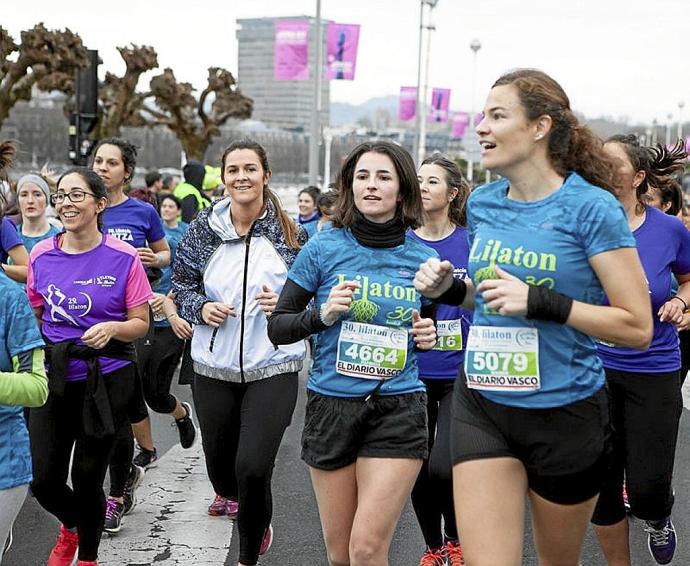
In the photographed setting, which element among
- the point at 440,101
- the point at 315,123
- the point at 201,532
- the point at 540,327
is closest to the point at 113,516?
the point at 201,532

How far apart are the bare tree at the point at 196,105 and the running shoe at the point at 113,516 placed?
32679 millimetres

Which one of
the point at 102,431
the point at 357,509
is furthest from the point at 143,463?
the point at 357,509

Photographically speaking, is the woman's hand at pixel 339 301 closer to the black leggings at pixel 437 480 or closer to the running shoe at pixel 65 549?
the black leggings at pixel 437 480

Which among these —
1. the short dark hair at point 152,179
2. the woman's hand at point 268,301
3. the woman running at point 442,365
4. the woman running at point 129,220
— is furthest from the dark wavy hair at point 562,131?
the short dark hair at point 152,179

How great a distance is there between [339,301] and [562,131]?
1.01 meters

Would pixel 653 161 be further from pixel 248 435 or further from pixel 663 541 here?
pixel 248 435

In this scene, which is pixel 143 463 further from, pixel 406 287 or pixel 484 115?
pixel 484 115

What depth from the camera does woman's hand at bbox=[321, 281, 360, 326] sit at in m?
3.88

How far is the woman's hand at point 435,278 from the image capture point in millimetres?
3578

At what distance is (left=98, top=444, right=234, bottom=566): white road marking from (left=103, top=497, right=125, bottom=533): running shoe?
34 millimetres

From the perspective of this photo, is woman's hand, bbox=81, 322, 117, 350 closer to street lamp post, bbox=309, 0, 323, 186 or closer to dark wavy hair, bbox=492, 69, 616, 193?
dark wavy hair, bbox=492, 69, 616, 193

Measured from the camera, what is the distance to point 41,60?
87.7 feet

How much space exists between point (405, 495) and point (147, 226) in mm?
3150

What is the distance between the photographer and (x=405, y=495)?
4055 millimetres
